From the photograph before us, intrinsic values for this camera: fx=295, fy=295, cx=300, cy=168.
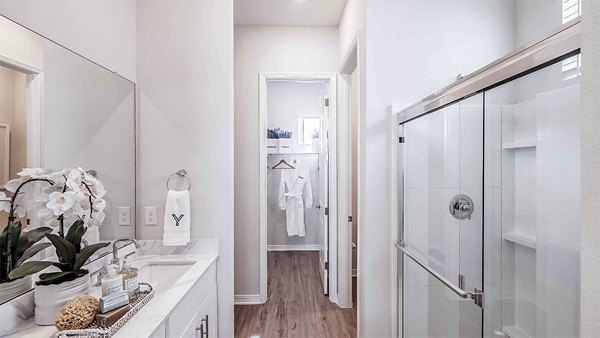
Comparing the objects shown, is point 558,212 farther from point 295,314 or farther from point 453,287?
point 295,314

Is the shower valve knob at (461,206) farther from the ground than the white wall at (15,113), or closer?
closer

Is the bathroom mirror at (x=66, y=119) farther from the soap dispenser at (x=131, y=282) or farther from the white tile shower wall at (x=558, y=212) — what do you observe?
the white tile shower wall at (x=558, y=212)

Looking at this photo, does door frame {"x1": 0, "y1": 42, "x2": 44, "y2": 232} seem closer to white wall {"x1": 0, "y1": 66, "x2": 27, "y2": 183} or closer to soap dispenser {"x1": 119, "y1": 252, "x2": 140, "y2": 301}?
white wall {"x1": 0, "y1": 66, "x2": 27, "y2": 183}

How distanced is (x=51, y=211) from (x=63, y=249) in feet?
0.50

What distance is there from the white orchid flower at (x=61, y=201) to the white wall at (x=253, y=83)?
1818mm

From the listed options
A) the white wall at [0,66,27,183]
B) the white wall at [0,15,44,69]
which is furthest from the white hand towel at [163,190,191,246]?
the white wall at [0,15,44,69]

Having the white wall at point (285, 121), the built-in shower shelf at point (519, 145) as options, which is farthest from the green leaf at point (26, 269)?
the white wall at point (285, 121)

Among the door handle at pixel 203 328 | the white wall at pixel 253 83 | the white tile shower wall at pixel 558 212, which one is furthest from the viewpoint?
the white wall at pixel 253 83

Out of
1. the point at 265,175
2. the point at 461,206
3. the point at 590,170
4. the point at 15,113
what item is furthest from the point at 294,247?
the point at 590,170

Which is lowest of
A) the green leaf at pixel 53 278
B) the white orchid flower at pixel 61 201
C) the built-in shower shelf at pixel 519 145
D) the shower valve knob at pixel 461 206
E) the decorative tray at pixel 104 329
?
the decorative tray at pixel 104 329

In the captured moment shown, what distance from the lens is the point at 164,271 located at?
1.77 metres

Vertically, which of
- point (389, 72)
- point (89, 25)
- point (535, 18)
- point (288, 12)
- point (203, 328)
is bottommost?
point (203, 328)

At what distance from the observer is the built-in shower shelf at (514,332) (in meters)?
1.28

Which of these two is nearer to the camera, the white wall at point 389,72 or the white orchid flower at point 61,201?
the white orchid flower at point 61,201
